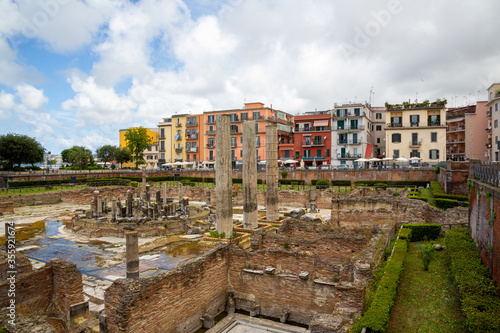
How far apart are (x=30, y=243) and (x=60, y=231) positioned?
3.49 metres

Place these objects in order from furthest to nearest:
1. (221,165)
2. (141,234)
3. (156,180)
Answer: (156,180) < (141,234) < (221,165)

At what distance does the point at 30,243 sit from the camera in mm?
20828

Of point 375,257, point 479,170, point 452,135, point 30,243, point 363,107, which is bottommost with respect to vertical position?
point 30,243

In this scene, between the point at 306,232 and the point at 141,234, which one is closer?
the point at 306,232

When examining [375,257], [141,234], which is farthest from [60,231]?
[375,257]

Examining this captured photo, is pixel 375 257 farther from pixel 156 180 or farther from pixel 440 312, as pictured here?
pixel 156 180

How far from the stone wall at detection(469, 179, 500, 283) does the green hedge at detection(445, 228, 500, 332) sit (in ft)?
0.96

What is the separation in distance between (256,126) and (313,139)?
11.3 m

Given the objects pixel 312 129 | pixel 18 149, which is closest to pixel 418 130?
pixel 312 129

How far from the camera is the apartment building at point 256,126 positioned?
60969 mm

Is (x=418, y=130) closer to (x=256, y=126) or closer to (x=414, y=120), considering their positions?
(x=414, y=120)

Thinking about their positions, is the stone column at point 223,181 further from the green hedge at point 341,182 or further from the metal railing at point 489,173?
the green hedge at point 341,182

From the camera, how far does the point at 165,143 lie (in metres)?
72.6

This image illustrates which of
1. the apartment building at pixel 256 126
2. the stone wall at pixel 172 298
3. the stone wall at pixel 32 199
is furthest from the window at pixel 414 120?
the stone wall at pixel 32 199
